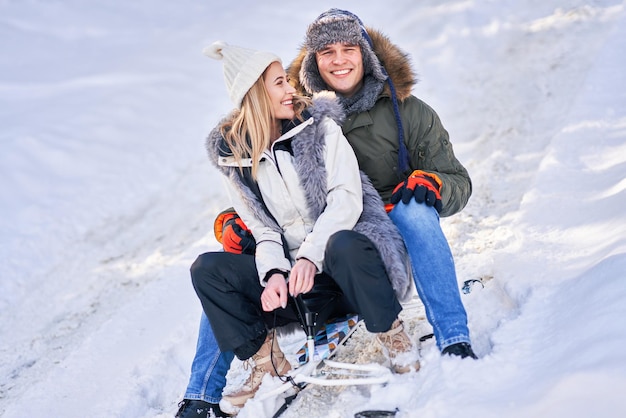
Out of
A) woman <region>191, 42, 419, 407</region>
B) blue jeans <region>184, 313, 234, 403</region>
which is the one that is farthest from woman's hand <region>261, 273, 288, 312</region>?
blue jeans <region>184, 313, 234, 403</region>

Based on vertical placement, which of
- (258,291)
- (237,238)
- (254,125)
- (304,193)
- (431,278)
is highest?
(254,125)

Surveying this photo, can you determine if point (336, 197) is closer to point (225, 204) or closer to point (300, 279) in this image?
point (300, 279)

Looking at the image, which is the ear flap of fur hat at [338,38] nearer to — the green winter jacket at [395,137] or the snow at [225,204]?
the green winter jacket at [395,137]

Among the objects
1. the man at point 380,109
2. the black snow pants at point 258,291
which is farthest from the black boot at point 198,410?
the man at point 380,109

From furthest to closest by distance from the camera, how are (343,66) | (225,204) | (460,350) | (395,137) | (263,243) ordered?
(225,204) < (343,66) < (395,137) < (263,243) < (460,350)

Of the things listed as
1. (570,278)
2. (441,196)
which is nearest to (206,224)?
(441,196)

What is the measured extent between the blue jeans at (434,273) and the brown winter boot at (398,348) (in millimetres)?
124

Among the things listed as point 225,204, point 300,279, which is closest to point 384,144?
point 300,279

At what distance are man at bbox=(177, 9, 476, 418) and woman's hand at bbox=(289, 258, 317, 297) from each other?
42 cm

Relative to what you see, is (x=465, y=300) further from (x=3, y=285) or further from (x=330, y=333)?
(x=3, y=285)

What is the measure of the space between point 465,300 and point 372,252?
0.87 m

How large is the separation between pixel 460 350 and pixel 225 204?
3451 millimetres

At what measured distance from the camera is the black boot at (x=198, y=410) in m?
2.65

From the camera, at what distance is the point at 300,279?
7.92 feet
